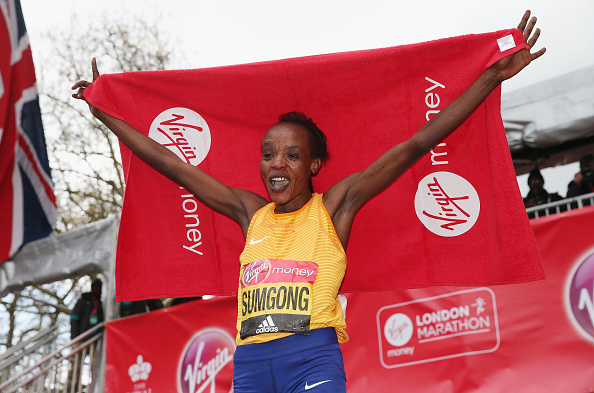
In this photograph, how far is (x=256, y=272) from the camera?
10.4ft

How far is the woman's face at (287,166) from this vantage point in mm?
3412

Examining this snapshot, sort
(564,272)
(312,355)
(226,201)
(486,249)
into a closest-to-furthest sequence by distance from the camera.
Result: (312,355) → (226,201) → (486,249) → (564,272)

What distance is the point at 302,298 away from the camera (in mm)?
3035

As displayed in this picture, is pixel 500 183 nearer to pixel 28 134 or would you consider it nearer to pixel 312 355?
pixel 312 355

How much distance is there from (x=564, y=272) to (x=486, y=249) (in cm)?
182

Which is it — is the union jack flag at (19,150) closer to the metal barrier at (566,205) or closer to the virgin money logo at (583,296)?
the metal barrier at (566,205)

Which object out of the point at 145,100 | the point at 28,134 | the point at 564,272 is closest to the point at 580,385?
the point at 564,272

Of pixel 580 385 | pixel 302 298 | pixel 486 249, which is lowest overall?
pixel 580 385

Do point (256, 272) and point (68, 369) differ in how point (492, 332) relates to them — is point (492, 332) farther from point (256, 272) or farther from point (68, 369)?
point (68, 369)

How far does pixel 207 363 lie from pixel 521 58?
17.2 feet

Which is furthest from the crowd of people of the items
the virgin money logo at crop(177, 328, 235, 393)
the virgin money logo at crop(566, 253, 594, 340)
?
the virgin money logo at crop(177, 328, 235, 393)

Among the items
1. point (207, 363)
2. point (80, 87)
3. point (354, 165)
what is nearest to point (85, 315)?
point (207, 363)

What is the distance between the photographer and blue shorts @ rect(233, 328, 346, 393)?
290 centimetres

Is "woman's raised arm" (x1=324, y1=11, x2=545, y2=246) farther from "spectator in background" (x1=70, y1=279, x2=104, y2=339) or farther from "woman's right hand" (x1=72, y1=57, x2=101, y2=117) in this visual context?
"spectator in background" (x1=70, y1=279, x2=104, y2=339)
